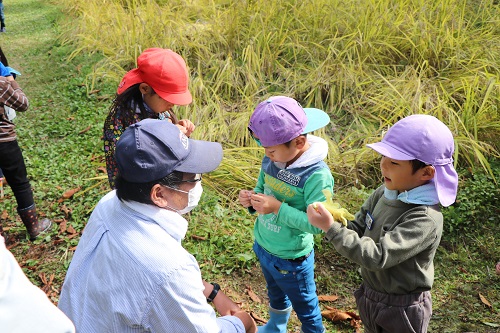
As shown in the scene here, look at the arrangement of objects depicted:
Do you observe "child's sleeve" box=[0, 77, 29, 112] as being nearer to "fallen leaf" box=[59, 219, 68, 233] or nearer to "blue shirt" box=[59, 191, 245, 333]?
"fallen leaf" box=[59, 219, 68, 233]

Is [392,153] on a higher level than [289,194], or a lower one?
higher

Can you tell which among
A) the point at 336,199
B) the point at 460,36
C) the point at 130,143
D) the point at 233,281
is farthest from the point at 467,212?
the point at 130,143

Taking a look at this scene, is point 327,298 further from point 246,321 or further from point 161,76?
point 161,76

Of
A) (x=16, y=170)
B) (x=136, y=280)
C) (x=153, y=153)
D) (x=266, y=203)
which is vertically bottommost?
(x=16, y=170)

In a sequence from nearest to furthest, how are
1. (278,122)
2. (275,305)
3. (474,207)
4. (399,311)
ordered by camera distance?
(399,311)
(278,122)
(275,305)
(474,207)

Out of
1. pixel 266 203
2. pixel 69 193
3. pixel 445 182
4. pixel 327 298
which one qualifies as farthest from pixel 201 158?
pixel 69 193

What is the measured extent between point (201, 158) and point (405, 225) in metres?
0.92

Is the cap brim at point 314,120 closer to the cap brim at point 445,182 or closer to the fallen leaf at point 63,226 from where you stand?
the cap brim at point 445,182

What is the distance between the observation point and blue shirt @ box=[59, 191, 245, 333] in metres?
1.52

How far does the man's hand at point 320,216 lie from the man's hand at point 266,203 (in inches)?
14.1

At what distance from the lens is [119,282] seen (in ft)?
5.01

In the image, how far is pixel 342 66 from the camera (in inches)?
200

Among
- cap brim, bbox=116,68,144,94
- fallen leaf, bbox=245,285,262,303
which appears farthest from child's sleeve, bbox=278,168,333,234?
cap brim, bbox=116,68,144,94

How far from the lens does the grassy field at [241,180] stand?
336 cm
